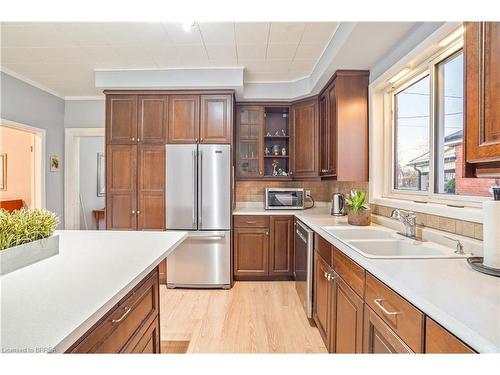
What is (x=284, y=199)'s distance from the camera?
3734mm

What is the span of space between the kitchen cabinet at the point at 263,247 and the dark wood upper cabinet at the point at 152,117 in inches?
58.9

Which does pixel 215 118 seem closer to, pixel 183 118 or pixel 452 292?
pixel 183 118

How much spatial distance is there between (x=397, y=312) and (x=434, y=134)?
148 centimetres

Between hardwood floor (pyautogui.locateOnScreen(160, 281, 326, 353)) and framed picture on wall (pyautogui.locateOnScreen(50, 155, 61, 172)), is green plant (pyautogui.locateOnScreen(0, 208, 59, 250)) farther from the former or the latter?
framed picture on wall (pyautogui.locateOnScreen(50, 155, 61, 172))

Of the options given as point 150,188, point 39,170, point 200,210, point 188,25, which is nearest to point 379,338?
point 200,210

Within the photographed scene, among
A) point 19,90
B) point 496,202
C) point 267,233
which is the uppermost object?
point 19,90

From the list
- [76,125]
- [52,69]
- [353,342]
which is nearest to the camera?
[353,342]

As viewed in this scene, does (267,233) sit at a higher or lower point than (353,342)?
higher

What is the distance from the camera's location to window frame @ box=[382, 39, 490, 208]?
1744 millimetres

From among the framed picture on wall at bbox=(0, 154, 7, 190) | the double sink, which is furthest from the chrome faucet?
the framed picture on wall at bbox=(0, 154, 7, 190)

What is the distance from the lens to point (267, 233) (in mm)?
3473

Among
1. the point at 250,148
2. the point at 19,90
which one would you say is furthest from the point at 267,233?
the point at 19,90
